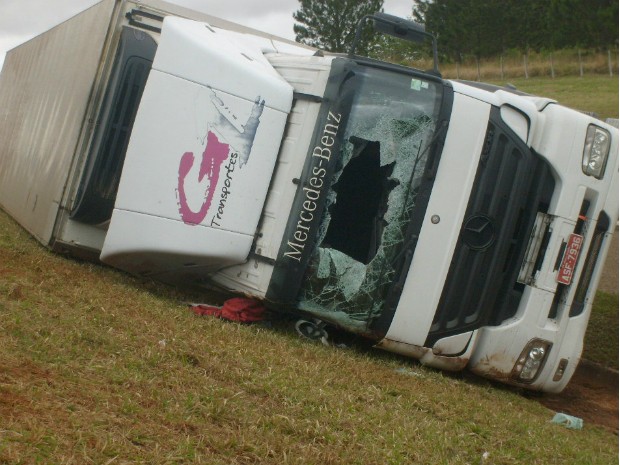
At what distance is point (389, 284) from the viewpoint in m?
6.91

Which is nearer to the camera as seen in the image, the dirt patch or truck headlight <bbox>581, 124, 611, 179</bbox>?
truck headlight <bbox>581, 124, 611, 179</bbox>

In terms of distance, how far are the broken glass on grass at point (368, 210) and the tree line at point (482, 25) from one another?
35.2 metres

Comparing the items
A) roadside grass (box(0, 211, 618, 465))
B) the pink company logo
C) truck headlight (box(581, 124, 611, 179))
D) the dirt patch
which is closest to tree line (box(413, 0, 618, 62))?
the dirt patch

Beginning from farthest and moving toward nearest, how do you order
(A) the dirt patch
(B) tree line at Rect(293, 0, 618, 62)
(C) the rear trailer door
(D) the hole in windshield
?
1. (B) tree line at Rect(293, 0, 618, 62)
2. (A) the dirt patch
3. (D) the hole in windshield
4. (C) the rear trailer door

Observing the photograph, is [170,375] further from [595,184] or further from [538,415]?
[595,184]

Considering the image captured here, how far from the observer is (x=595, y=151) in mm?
7258

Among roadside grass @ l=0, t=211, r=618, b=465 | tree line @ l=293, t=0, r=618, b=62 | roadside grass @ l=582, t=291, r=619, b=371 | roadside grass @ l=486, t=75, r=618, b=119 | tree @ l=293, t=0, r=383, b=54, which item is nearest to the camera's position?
roadside grass @ l=0, t=211, r=618, b=465

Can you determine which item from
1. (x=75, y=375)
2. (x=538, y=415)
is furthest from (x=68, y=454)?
(x=538, y=415)

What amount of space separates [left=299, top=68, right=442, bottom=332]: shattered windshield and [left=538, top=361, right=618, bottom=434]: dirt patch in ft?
6.57

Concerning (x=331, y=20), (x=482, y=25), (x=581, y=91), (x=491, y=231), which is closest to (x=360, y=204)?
(x=491, y=231)

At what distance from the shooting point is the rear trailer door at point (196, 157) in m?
6.82

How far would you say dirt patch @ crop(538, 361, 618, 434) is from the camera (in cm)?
807

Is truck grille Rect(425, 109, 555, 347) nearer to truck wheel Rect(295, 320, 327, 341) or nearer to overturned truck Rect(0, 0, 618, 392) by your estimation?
overturned truck Rect(0, 0, 618, 392)

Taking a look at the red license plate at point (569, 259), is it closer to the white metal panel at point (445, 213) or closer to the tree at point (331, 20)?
the white metal panel at point (445, 213)
